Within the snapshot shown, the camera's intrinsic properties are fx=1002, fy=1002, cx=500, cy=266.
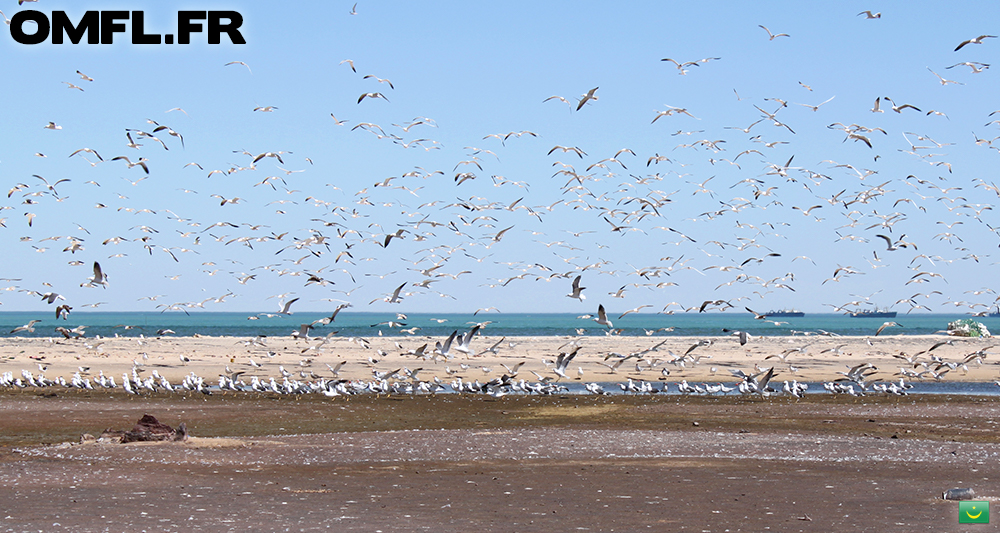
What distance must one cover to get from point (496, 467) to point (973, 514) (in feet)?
Answer: 27.3

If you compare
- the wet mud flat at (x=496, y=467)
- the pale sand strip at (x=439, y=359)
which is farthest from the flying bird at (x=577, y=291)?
the pale sand strip at (x=439, y=359)

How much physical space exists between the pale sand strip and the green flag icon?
31.0 meters

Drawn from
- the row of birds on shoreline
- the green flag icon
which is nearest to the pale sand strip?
the row of birds on shoreline

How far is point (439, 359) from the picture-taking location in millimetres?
57312

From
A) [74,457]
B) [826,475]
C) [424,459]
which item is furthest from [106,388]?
[826,475]

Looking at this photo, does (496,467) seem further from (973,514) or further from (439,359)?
(439,359)

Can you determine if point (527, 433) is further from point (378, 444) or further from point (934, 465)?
point (934, 465)

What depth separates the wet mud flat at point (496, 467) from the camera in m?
13.1

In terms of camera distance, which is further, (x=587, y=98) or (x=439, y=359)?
(x=439, y=359)

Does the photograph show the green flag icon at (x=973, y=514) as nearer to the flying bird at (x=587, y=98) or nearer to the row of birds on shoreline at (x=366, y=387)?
the flying bird at (x=587, y=98)

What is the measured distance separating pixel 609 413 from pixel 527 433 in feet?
19.2

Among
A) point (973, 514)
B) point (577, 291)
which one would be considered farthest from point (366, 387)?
point (973, 514)

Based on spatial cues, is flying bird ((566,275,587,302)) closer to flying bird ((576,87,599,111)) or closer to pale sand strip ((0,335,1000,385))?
flying bird ((576,87,599,111))

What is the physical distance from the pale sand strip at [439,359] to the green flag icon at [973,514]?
31047 millimetres
